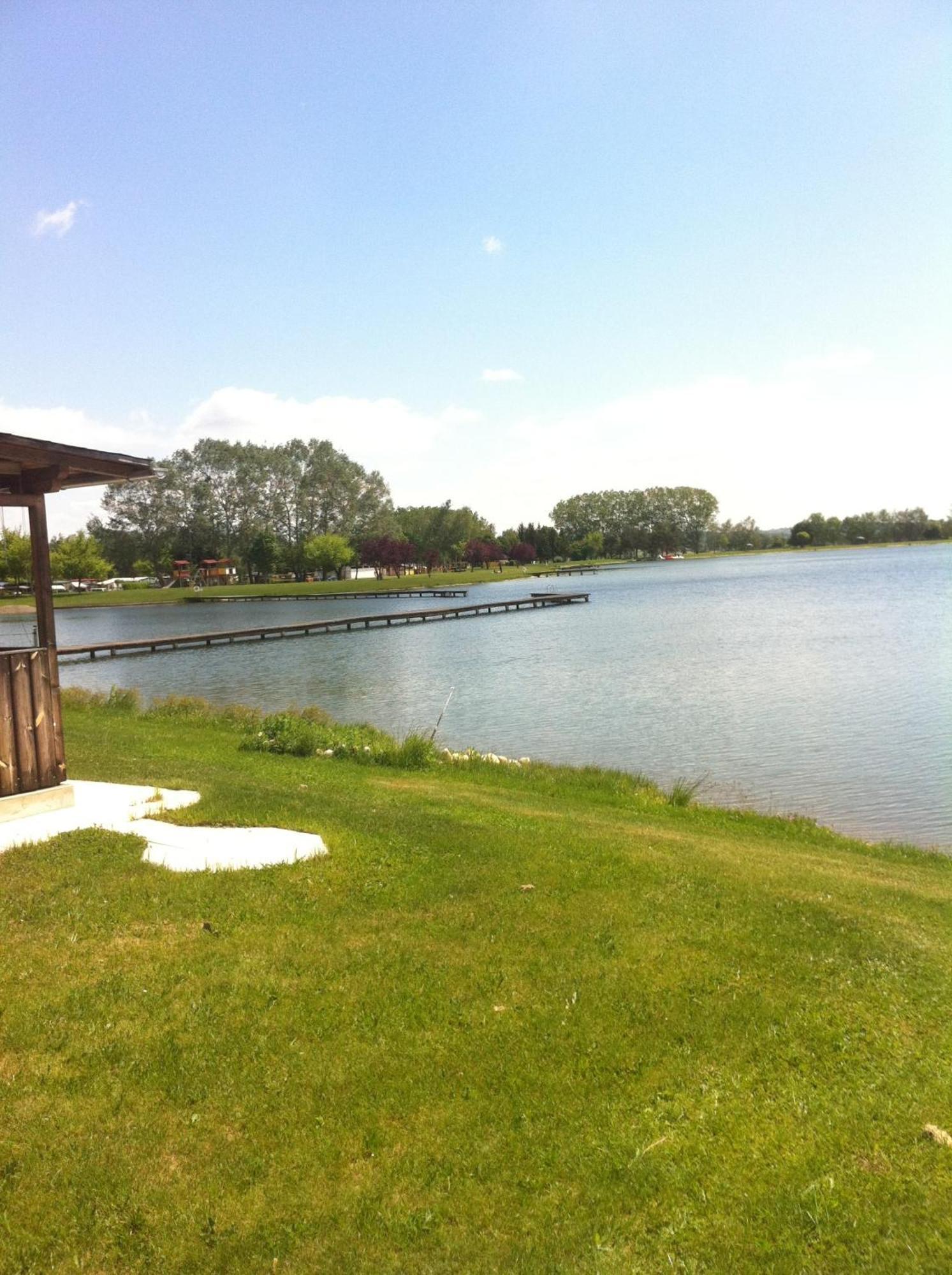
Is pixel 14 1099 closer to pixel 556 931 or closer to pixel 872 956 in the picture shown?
pixel 556 931

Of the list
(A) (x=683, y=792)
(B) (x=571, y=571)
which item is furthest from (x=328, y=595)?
(A) (x=683, y=792)

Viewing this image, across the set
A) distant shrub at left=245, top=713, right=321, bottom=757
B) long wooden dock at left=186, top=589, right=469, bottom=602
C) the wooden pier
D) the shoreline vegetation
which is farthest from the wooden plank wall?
the wooden pier

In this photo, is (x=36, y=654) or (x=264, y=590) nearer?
(x=36, y=654)

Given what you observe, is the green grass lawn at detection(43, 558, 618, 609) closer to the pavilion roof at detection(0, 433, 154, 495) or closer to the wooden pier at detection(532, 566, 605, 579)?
the wooden pier at detection(532, 566, 605, 579)

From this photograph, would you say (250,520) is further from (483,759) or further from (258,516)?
(483,759)

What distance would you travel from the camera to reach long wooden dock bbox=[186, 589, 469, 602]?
92.9m

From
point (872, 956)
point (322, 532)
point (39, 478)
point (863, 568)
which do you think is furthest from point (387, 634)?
point (863, 568)

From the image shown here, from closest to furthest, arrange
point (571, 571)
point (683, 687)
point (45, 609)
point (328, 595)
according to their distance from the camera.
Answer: point (45, 609), point (683, 687), point (328, 595), point (571, 571)

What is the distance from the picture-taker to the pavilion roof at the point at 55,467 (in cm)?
771

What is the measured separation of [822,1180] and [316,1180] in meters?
1.95

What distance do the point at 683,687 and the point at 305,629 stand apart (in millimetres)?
32769

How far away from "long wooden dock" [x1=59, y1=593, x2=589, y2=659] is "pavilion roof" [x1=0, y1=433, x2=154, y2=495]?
32959 millimetres

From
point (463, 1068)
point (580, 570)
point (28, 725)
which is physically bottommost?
point (580, 570)

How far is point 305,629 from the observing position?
55062 millimetres
